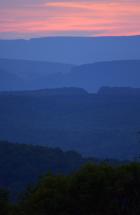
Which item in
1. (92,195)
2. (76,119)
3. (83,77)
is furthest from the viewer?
(83,77)

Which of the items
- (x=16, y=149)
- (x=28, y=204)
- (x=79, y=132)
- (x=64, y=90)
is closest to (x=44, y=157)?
(x=16, y=149)

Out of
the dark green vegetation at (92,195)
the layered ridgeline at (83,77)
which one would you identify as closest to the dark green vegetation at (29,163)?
the dark green vegetation at (92,195)

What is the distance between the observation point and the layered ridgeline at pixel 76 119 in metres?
55.8

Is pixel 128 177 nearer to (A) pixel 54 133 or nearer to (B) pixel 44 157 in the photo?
(B) pixel 44 157

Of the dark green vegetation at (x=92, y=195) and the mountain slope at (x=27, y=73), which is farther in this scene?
the mountain slope at (x=27, y=73)

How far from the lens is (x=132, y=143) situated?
5209cm

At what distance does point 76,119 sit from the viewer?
7350cm

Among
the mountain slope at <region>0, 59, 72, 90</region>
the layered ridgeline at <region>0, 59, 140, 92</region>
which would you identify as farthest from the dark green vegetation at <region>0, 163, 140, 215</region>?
the mountain slope at <region>0, 59, 72, 90</region>

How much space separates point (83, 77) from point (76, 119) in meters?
61.4

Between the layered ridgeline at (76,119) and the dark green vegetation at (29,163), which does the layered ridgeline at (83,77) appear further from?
the dark green vegetation at (29,163)

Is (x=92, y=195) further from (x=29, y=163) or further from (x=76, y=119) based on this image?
(x=76, y=119)

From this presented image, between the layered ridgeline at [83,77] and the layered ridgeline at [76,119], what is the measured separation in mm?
38068

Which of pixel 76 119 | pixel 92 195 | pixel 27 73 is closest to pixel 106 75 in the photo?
pixel 27 73

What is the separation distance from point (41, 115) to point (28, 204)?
65.2 meters
